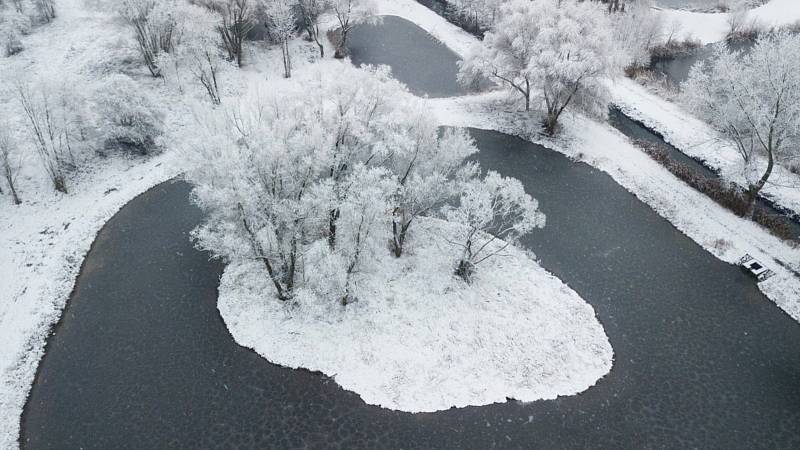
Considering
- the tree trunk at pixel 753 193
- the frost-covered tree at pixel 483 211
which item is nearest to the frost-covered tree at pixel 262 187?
the frost-covered tree at pixel 483 211

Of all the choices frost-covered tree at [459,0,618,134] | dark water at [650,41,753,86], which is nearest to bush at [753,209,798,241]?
frost-covered tree at [459,0,618,134]

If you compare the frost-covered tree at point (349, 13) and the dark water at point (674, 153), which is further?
the frost-covered tree at point (349, 13)

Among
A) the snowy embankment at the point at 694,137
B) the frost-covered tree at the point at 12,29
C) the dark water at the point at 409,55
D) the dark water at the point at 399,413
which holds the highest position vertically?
the frost-covered tree at the point at 12,29

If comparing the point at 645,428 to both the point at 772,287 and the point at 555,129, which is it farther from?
the point at 555,129

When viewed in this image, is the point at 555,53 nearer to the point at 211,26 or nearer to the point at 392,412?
the point at 211,26

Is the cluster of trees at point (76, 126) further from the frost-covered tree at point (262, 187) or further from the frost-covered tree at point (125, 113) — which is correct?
the frost-covered tree at point (262, 187)

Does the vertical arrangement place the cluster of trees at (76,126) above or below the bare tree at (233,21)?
below

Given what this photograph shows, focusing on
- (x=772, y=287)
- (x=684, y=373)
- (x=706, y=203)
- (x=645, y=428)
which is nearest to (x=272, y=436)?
(x=645, y=428)
